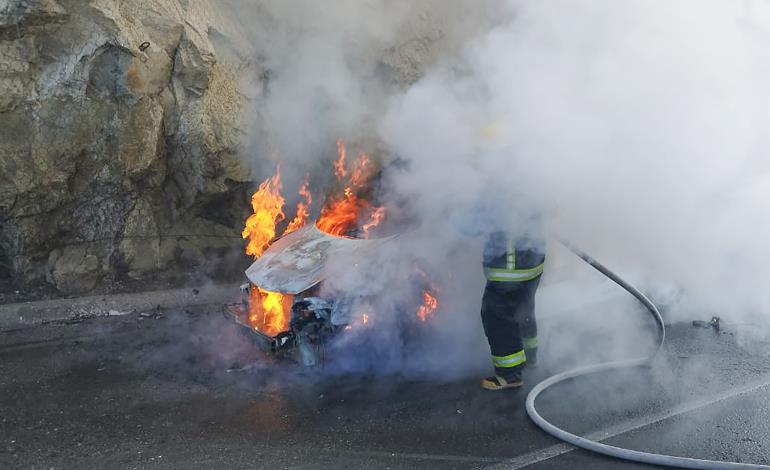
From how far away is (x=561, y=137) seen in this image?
17.3 ft

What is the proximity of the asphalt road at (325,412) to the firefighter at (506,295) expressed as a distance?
0.22 m

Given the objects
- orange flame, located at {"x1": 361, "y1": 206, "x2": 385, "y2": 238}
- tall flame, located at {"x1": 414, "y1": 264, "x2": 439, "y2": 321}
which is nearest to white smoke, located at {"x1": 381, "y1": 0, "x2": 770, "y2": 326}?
orange flame, located at {"x1": 361, "y1": 206, "x2": 385, "y2": 238}

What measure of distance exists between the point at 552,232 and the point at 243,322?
265 centimetres

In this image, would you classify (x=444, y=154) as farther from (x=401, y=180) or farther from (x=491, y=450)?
(x=491, y=450)

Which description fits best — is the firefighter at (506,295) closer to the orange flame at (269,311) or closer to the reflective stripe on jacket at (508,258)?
the reflective stripe on jacket at (508,258)

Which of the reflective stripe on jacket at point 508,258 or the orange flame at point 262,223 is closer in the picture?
the reflective stripe on jacket at point 508,258

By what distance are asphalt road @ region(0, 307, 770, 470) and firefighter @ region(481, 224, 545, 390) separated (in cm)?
22

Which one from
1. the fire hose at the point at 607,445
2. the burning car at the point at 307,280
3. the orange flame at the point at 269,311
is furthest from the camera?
the orange flame at the point at 269,311

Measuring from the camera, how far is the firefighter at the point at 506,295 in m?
5.02

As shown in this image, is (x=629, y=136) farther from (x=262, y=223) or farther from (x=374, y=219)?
(x=262, y=223)

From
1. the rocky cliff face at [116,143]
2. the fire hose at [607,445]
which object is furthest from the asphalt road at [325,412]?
the rocky cliff face at [116,143]

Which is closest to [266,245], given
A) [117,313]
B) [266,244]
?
[266,244]

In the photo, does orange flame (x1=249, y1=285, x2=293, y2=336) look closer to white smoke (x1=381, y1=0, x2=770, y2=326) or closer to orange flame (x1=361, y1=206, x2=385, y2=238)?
orange flame (x1=361, y1=206, x2=385, y2=238)

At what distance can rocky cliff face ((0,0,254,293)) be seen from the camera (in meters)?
6.83
